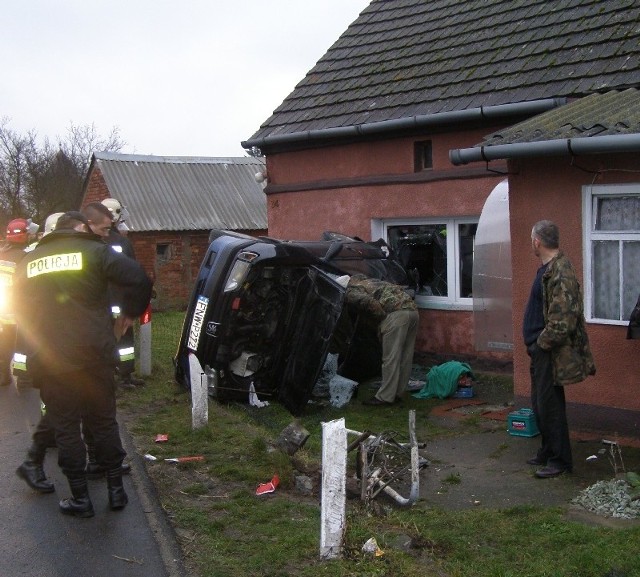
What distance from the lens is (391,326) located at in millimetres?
9664

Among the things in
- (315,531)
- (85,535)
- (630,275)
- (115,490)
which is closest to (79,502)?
(115,490)

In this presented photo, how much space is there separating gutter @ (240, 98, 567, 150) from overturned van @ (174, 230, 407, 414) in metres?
2.62

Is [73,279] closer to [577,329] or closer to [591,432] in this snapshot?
[577,329]

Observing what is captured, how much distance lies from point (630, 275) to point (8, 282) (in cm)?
707

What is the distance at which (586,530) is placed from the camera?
5.41 m

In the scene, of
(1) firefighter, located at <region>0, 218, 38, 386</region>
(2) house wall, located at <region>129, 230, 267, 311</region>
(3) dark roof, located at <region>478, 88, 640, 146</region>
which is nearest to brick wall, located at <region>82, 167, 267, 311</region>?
(2) house wall, located at <region>129, 230, 267, 311</region>

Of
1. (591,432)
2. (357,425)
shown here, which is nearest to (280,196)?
(357,425)

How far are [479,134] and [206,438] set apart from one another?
17.6 feet

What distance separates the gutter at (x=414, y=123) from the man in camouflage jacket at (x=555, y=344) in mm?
3534

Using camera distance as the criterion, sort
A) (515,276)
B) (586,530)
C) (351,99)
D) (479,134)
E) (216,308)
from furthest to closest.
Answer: (351,99) → (479,134) → (216,308) → (515,276) → (586,530)

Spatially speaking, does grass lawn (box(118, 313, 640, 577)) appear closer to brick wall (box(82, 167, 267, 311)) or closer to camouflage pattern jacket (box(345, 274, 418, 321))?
camouflage pattern jacket (box(345, 274, 418, 321))

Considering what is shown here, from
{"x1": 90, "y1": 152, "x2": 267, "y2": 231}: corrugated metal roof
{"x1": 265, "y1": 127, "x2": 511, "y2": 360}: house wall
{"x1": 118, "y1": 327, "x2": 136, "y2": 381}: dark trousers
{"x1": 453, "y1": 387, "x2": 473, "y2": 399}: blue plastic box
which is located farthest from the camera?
{"x1": 90, "y1": 152, "x2": 267, "y2": 231}: corrugated metal roof

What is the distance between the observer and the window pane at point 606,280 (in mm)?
7969

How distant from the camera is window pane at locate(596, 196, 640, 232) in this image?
779 cm
